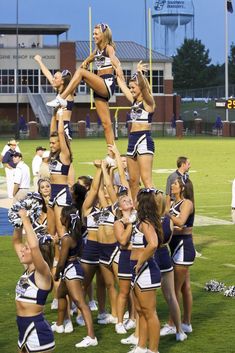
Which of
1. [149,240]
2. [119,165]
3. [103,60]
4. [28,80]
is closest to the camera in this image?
[149,240]

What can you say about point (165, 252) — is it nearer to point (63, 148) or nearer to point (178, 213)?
point (178, 213)

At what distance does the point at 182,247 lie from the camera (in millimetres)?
11484

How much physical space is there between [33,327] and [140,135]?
408 cm

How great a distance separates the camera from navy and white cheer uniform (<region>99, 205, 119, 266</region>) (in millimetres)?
11625

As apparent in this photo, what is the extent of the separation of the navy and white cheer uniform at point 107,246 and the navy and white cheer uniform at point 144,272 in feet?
4.66

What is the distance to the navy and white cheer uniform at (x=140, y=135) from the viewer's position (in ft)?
39.8

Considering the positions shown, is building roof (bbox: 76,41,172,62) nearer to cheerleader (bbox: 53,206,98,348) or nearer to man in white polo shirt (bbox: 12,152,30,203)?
man in white polo shirt (bbox: 12,152,30,203)

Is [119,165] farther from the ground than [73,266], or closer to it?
farther from the ground

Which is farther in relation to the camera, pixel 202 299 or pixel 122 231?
pixel 202 299

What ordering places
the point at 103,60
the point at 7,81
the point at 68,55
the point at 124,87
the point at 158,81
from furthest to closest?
the point at 158,81, the point at 7,81, the point at 68,55, the point at 124,87, the point at 103,60

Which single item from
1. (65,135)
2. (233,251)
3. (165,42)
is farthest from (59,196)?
(165,42)

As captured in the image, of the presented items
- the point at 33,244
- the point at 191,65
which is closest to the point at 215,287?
the point at 33,244

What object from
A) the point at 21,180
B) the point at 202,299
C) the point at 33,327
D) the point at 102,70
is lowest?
the point at 202,299

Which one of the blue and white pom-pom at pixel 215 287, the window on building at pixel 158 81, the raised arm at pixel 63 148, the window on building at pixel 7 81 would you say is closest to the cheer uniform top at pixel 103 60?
the raised arm at pixel 63 148
